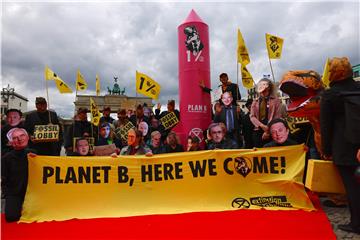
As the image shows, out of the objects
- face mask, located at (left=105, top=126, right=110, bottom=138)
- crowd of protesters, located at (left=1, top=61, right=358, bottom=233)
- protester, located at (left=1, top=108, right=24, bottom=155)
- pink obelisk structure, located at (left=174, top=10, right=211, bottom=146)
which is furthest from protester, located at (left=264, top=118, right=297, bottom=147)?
protester, located at (left=1, top=108, right=24, bottom=155)

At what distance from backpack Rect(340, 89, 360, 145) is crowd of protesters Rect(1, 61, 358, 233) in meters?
1.46

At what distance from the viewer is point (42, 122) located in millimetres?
6047

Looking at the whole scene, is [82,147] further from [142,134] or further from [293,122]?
[293,122]

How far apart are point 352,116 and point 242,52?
15.2ft

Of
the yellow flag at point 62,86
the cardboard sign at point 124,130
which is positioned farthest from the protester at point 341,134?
the yellow flag at point 62,86

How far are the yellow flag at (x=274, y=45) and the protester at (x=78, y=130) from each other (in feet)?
16.6

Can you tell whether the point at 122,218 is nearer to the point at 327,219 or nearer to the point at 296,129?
the point at 327,219

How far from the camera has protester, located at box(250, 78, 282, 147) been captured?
5.30 m

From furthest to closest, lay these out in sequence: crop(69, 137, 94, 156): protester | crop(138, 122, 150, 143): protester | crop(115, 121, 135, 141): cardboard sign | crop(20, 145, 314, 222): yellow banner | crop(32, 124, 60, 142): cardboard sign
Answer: crop(138, 122, 150, 143): protester, crop(115, 121, 135, 141): cardboard sign, crop(32, 124, 60, 142): cardboard sign, crop(69, 137, 94, 156): protester, crop(20, 145, 314, 222): yellow banner

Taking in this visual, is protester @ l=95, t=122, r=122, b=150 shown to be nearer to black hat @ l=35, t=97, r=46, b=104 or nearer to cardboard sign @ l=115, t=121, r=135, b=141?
cardboard sign @ l=115, t=121, r=135, b=141

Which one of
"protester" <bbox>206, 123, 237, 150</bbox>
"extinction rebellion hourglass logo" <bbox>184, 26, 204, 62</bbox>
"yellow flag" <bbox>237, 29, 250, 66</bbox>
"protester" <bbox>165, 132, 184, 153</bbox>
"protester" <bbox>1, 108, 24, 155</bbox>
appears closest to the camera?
"protester" <bbox>206, 123, 237, 150</bbox>

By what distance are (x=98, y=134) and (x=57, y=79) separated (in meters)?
1.78

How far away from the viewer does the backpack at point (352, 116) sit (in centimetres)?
293

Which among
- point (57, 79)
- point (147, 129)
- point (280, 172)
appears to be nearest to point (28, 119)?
point (57, 79)
